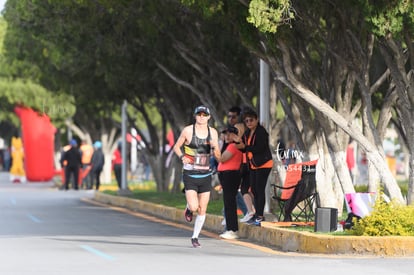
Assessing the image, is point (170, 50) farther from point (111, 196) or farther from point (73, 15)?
point (111, 196)

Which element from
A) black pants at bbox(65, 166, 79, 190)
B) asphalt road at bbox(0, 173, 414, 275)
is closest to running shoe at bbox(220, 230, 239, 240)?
asphalt road at bbox(0, 173, 414, 275)

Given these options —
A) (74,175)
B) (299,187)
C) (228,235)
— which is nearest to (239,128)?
(299,187)

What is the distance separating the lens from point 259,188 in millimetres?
19188

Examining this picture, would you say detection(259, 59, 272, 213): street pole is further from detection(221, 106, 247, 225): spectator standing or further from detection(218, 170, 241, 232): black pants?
detection(218, 170, 241, 232): black pants

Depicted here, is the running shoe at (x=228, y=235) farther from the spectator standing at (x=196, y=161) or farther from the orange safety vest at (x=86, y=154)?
the orange safety vest at (x=86, y=154)

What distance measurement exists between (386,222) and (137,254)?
325 cm

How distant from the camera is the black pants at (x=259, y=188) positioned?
1920cm

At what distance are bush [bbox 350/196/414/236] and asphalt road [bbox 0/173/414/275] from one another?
Result: 0.81 m

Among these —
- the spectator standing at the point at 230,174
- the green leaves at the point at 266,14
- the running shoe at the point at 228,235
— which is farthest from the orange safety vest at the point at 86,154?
the green leaves at the point at 266,14

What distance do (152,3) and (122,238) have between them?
273 inches

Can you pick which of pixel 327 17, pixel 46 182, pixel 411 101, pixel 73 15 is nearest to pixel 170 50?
pixel 73 15

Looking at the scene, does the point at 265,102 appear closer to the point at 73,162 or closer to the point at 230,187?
the point at 230,187

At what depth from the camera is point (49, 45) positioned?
31.9 metres

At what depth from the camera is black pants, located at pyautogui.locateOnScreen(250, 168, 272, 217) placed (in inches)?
756
